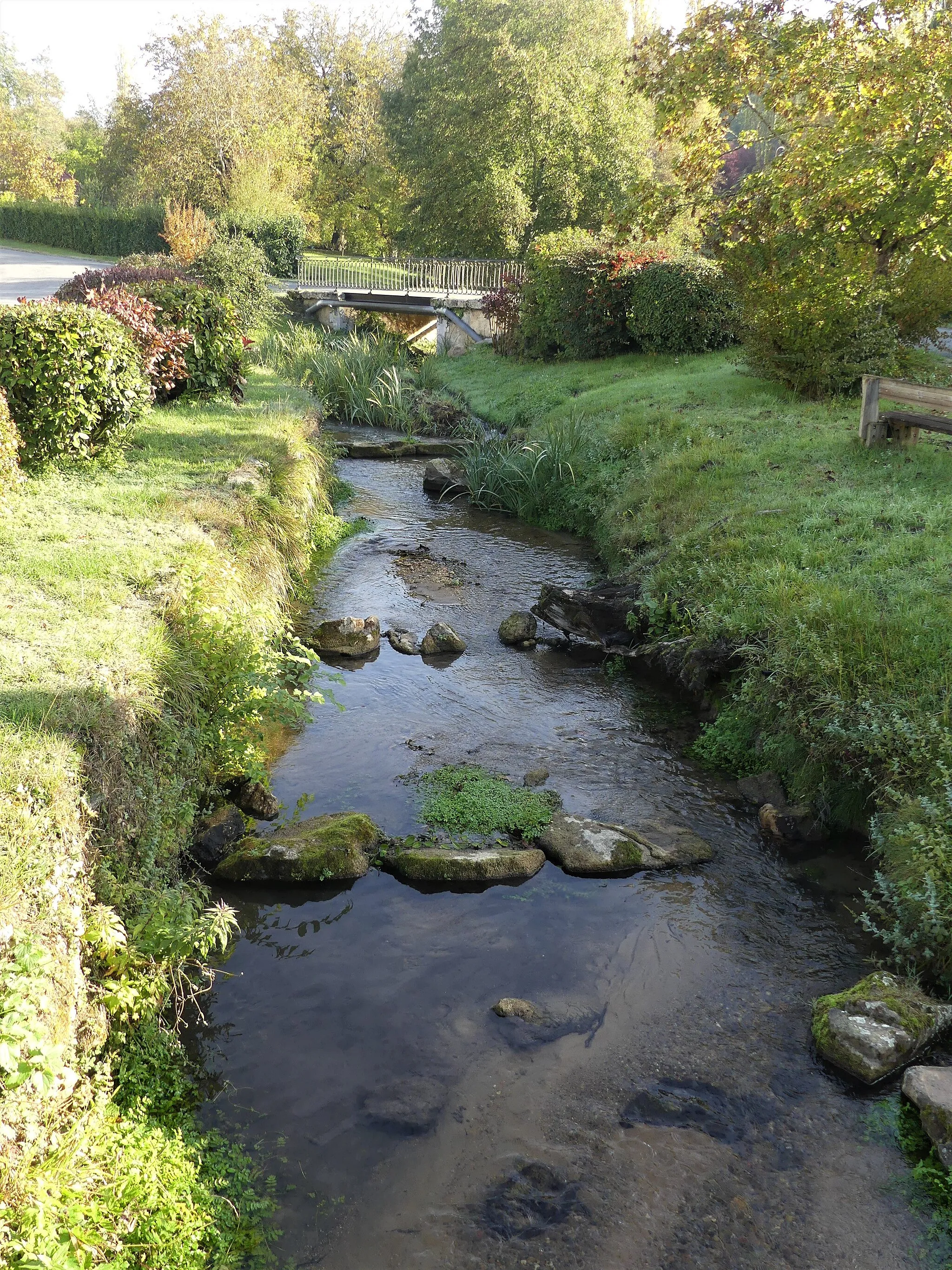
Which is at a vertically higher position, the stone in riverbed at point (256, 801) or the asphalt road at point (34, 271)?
Answer: the asphalt road at point (34, 271)

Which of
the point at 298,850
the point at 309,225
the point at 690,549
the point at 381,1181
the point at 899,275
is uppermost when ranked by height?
the point at 309,225

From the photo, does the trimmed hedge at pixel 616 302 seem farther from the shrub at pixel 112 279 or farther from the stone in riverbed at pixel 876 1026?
the stone in riverbed at pixel 876 1026

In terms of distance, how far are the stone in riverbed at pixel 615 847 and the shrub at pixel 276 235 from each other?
97.9 ft

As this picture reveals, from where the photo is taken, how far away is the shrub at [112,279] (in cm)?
1415

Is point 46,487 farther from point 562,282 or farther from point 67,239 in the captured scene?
point 67,239

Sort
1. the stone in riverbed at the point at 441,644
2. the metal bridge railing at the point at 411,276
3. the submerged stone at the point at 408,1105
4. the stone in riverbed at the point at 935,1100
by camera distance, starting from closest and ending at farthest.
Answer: the stone in riverbed at the point at 935,1100 → the submerged stone at the point at 408,1105 → the stone in riverbed at the point at 441,644 → the metal bridge railing at the point at 411,276

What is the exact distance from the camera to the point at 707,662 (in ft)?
24.4

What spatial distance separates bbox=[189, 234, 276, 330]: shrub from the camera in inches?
→ 754

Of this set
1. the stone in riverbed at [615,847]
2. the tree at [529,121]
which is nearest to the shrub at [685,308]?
the stone in riverbed at [615,847]

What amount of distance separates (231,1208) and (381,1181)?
56cm

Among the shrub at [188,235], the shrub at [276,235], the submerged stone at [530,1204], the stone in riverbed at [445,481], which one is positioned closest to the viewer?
the submerged stone at [530,1204]

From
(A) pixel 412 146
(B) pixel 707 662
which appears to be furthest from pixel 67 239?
(B) pixel 707 662

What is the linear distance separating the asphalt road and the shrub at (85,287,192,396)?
9.41 metres

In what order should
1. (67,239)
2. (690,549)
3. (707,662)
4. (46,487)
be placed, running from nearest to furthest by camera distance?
(707,662) → (46,487) → (690,549) → (67,239)
